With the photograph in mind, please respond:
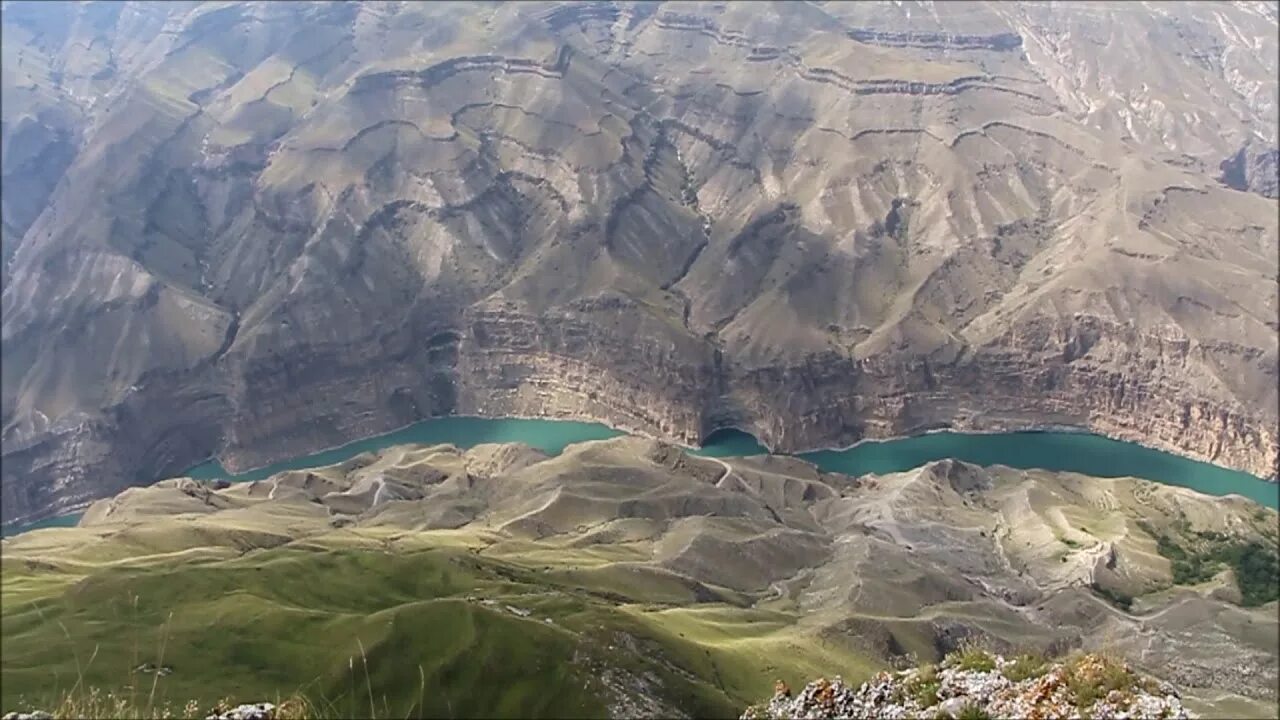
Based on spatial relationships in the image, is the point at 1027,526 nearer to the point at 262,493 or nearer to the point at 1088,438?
the point at 1088,438

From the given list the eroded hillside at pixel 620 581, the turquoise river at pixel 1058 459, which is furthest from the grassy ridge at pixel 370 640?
the turquoise river at pixel 1058 459

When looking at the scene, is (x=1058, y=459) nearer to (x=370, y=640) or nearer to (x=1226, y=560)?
(x=1226, y=560)

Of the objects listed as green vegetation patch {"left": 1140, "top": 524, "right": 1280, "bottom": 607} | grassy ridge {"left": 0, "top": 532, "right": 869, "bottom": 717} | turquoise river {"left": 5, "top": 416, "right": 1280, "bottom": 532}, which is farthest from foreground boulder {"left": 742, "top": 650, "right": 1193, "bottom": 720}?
turquoise river {"left": 5, "top": 416, "right": 1280, "bottom": 532}

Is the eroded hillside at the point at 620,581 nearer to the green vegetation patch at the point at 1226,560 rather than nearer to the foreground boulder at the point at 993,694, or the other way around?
the green vegetation patch at the point at 1226,560

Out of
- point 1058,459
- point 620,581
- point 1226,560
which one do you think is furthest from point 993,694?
point 1058,459

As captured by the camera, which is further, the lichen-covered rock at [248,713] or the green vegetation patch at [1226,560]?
the green vegetation patch at [1226,560]

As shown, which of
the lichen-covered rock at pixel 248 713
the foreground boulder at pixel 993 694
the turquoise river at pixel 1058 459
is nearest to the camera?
the lichen-covered rock at pixel 248 713

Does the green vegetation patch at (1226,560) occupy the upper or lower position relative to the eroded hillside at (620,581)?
lower

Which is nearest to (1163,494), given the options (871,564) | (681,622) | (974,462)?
(974,462)
